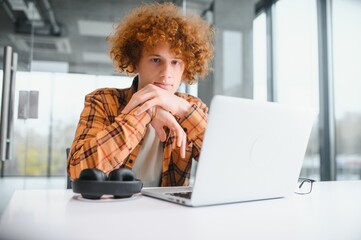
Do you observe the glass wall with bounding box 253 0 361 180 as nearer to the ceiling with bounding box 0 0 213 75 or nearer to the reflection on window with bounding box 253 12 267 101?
the reflection on window with bounding box 253 12 267 101

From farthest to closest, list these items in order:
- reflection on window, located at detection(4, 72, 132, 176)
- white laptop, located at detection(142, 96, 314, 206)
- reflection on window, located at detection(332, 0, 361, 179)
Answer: reflection on window, located at detection(332, 0, 361, 179)
reflection on window, located at detection(4, 72, 132, 176)
white laptop, located at detection(142, 96, 314, 206)

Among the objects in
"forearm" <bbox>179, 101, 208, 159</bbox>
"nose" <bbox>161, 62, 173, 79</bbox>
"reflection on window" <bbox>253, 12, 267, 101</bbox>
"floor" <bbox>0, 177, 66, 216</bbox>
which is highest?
"reflection on window" <bbox>253, 12, 267, 101</bbox>

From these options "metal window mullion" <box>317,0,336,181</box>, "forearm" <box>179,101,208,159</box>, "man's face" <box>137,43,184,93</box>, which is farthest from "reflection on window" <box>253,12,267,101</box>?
"forearm" <box>179,101,208,159</box>

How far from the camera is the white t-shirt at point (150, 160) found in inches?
51.5

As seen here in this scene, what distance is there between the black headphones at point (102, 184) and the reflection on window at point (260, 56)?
9.03 feet

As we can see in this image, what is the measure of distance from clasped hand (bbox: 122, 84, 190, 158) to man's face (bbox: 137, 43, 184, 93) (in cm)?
19

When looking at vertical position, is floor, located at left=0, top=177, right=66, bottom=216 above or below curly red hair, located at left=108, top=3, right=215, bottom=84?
below

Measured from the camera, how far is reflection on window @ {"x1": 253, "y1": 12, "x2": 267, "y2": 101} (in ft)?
11.0

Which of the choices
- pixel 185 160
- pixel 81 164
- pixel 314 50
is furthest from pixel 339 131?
pixel 81 164

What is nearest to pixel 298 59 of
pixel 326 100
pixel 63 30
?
pixel 326 100

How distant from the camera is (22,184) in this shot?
2.67m

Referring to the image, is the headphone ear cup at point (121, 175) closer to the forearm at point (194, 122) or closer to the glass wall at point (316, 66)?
the forearm at point (194, 122)

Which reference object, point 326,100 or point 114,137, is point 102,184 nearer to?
point 114,137

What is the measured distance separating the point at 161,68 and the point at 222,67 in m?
2.02
